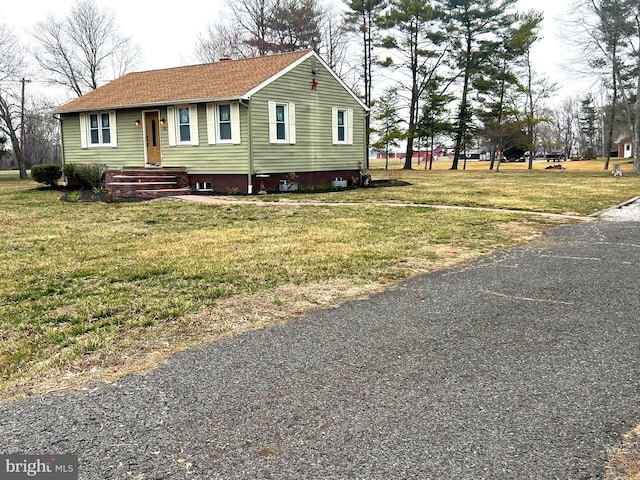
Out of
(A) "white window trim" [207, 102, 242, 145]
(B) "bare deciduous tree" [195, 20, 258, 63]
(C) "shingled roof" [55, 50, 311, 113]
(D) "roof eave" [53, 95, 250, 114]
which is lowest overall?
(A) "white window trim" [207, 102, 242, 145]

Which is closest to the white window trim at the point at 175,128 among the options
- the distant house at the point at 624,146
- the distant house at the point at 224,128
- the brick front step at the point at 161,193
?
the distant house at the point at 224,128

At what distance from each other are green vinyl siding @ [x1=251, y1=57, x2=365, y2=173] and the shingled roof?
1.93ft

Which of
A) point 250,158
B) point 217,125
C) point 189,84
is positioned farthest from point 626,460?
point 189,84

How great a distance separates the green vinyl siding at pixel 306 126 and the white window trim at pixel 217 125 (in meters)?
0.52

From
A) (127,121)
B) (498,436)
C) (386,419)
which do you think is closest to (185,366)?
(386,419)

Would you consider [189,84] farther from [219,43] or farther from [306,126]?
[219,43]

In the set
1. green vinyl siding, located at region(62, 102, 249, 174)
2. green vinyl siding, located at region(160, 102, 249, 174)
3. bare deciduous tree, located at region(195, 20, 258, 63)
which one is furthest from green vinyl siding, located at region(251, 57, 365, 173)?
bare deciduous tree, located at region(195, 20, 258, 63)

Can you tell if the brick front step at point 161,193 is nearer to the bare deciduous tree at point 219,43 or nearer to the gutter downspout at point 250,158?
the gutter downspout at point 250,158

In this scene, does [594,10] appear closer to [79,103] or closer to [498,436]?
[79,103]

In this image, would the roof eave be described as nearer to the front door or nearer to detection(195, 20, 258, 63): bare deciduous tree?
the front door

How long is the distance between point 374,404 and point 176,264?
4.02 meters

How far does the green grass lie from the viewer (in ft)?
12.4

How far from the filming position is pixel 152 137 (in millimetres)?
18406

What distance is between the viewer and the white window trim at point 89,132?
752 inches
